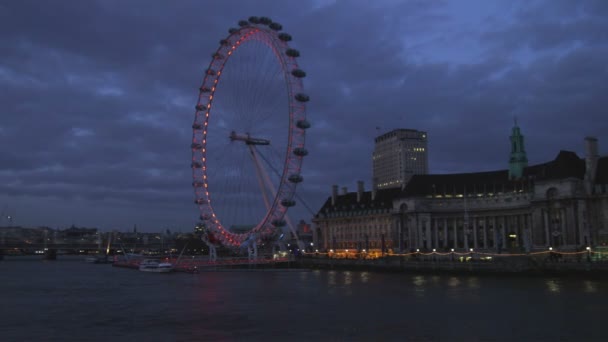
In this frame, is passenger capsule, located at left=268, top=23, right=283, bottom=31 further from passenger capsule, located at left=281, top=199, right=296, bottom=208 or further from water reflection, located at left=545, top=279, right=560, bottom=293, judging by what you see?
water reflection, located at left=545, top=279, right=560, bottom=293

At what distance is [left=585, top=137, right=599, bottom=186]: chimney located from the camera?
86.5 metres

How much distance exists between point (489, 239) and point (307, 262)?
104 feet

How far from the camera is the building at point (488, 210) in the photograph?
3376 inches

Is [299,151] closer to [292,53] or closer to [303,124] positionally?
[303,124]

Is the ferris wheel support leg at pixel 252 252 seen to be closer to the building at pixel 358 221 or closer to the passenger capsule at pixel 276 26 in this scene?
the building at pixel 358 221

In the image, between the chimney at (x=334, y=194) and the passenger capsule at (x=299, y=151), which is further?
the chimney at (x=334, y=194)

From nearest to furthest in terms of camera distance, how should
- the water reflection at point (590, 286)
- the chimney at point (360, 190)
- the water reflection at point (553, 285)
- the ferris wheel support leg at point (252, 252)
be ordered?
1. the water reflection at point (590, 286)
2. the water reflection at point (553, 285)
3. the ferris wheel support leg at point (252, 252)
4. the chimney at point (360, 190)

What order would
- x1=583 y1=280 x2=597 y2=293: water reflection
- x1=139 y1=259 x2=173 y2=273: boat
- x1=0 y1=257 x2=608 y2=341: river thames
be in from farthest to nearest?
1. x1=139 y1=259 x2=173 y2=273: boat
2. x1=583 y1=280 x2=597 y2=293: water reflection
3. x1=0 y1=257 x2=608 y2=341: river thames

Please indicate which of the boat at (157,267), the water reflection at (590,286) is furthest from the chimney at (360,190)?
the water reflection at (590,286)

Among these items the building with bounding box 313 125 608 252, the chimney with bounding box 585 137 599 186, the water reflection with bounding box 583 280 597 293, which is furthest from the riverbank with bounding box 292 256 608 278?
the chimney with bounding box 585 137 599 186

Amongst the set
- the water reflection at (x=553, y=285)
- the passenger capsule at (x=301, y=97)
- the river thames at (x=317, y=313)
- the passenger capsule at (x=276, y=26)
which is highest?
the passenger capsule at (x=276, y=26)

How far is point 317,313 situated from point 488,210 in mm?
74561

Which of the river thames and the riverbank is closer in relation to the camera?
the river thames

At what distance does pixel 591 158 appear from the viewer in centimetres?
8712
